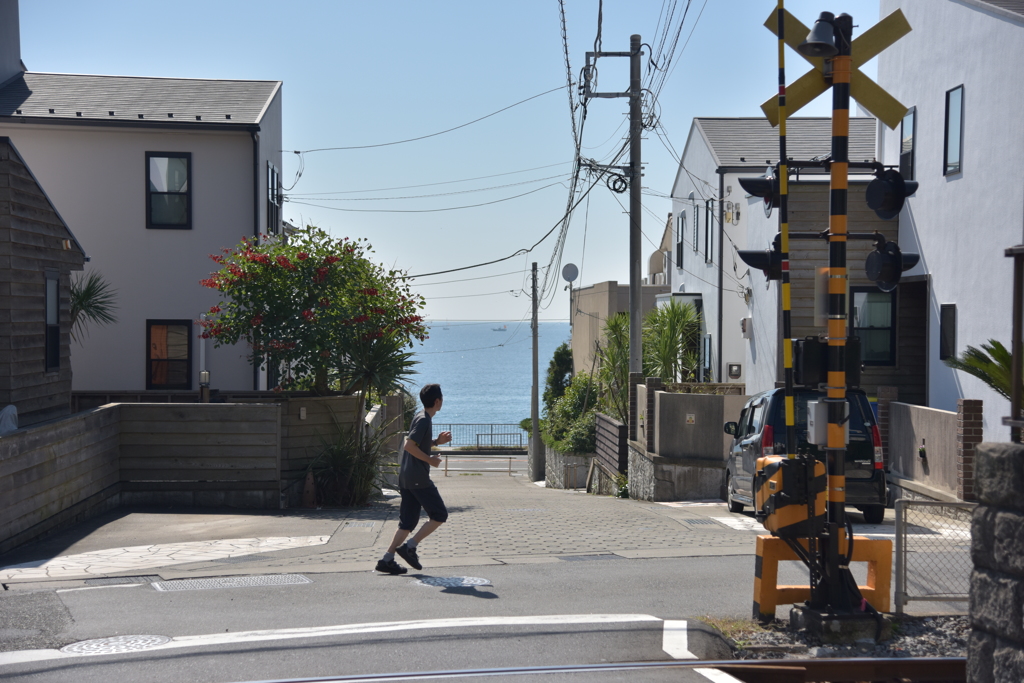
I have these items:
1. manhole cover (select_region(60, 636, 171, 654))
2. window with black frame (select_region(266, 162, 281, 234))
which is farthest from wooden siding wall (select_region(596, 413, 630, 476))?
manhole cover (select_region(60, 636, 171, 654))

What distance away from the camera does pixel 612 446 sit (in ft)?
70.5

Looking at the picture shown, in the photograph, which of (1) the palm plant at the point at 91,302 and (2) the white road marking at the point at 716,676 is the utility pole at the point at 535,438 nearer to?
(1) the palm plant at the point at 91,302

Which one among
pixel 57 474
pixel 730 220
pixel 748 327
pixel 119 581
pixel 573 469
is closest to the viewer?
pixel 119 581

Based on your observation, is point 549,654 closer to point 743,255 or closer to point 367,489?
point 743,255

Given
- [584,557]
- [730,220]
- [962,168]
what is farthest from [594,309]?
[584,557]

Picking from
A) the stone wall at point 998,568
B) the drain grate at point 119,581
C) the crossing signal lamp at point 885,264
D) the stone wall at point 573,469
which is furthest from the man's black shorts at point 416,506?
the stone wall at point 573,469

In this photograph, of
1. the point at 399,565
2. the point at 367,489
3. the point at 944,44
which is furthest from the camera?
the point at 944,44

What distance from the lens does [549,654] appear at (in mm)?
6160

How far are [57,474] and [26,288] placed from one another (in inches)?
142

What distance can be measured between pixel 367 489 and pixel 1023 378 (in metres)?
9.93

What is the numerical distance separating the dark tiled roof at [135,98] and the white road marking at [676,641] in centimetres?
1658

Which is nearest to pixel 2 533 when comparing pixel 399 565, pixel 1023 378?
pixel 399 565

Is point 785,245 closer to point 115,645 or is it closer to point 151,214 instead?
point 115,645

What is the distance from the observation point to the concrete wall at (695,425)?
16.5 metres
